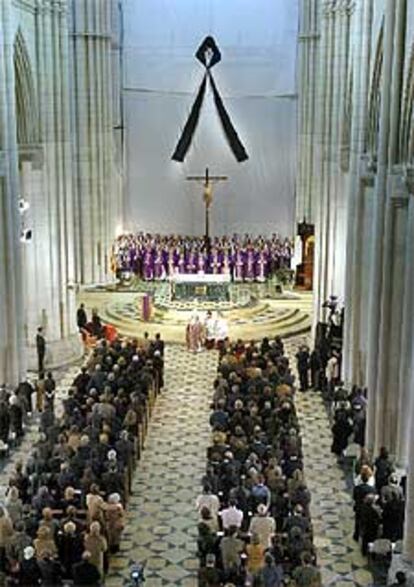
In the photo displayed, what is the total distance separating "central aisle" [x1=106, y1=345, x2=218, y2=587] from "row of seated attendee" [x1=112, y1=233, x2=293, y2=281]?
393 inches

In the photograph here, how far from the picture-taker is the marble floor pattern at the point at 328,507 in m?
14.8

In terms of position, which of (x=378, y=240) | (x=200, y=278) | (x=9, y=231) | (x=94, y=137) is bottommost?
(x=200, y=278)

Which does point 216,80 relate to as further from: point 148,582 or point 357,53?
point 148,582

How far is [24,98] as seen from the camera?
25188mm

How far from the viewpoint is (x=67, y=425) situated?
17.6 metres

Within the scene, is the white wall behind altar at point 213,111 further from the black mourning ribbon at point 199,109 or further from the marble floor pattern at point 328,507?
the marble floor pattern at point 328,507

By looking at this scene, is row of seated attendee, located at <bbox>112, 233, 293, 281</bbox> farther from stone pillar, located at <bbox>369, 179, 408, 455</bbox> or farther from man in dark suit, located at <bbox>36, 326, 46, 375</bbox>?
stone pillar, located at <bbox>369, 179, 408, 455</bbox>

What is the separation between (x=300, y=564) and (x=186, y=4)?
3062 cm

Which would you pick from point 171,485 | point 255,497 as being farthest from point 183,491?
point 255,497

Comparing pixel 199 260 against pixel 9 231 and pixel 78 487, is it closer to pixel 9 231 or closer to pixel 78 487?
pixel 9 231

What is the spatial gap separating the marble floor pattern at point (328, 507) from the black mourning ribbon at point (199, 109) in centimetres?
1871

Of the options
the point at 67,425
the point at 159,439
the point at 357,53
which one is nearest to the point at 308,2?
the point at 357,53

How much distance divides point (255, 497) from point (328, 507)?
3115mm

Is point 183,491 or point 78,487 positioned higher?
point 78,487
